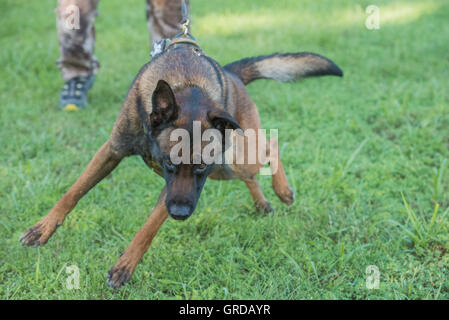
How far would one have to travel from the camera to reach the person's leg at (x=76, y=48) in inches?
185

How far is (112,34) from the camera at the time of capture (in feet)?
24.0

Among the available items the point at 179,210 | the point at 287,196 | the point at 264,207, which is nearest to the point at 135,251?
the point at 179,210

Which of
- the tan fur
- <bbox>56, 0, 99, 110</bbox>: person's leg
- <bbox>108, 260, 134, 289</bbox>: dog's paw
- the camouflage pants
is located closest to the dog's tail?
the tan fur

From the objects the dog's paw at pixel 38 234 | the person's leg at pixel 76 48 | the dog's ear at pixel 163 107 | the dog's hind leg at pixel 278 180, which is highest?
the person's leg at pixel 76 48

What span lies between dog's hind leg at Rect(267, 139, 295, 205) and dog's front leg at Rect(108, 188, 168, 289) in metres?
0.99

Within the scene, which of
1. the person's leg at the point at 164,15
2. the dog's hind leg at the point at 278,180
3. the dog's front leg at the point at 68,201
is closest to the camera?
the dog's front leg at the point at 68,201

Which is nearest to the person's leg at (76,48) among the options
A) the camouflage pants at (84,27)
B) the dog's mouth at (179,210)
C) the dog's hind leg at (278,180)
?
the camouflage pants at (84,27)

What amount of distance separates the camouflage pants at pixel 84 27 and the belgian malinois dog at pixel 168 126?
4.41 ft

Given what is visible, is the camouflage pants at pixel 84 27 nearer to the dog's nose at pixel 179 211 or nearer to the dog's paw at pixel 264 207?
the dog's paw at pixel 264 207

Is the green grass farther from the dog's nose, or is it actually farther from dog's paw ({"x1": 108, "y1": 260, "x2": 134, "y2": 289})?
the dog's nose

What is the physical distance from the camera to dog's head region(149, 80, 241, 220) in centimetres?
240

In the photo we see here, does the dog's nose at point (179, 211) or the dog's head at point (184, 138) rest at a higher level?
the dog's head at point (184, 138)
